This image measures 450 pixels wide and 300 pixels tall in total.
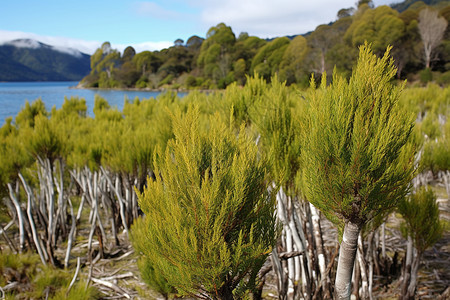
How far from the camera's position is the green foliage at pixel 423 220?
13.5ft

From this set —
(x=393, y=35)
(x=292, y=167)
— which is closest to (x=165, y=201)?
(x=292, y=167)

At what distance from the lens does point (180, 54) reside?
85500 millimetres

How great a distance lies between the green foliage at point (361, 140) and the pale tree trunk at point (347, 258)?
9cm

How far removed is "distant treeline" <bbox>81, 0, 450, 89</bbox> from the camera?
34625 mm

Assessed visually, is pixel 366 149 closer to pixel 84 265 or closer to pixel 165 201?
pixel 165 201

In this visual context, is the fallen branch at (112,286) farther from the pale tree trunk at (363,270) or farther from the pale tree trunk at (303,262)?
the pale tree trunk at (363,270)

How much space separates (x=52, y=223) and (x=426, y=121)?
959 centimetres

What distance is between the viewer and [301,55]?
41.8 m

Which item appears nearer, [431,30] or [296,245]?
[296,245]

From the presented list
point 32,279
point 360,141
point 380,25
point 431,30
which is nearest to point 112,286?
point 32,279

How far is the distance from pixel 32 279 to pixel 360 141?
18.8ft

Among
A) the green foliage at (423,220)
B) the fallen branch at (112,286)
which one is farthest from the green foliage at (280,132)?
the fallen branch at (112,286)

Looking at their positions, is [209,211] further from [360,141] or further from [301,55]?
[301,55]

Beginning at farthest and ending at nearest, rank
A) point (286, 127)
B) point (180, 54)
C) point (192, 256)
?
point (180, 54) → point (286, 127) → point (192, 256)
